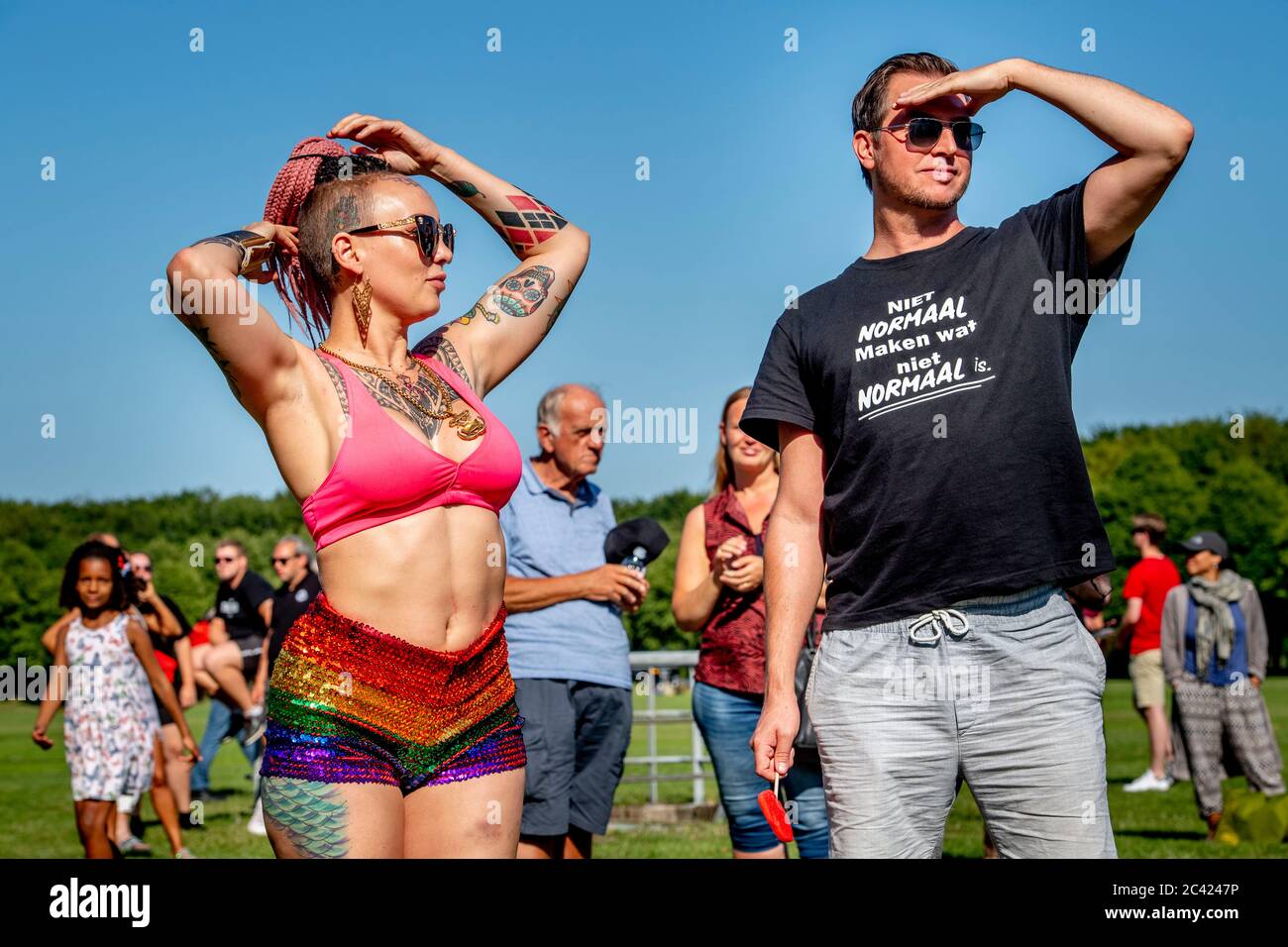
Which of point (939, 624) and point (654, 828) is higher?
point (939, 624)

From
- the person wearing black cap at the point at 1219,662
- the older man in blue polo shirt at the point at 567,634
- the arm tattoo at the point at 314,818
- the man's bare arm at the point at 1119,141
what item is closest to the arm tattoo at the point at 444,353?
the arm tattoo at the point at 314,818

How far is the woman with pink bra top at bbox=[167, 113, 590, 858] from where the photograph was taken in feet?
10.2

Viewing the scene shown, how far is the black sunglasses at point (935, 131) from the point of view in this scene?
132 inches

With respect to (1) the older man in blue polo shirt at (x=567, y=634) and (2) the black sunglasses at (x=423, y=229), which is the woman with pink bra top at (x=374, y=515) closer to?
(2) the black sunglasses at (x=423, y=229)

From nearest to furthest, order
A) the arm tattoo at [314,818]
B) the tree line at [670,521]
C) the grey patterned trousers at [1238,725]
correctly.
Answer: the arm tattoo at [314,818], the grey patterned trousers at [1238,725], the tree line at [670,521]

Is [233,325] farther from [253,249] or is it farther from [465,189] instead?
[465,189]

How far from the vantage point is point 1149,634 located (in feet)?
44.0

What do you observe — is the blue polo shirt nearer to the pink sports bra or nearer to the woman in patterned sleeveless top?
the woman in patterned sleeveless top

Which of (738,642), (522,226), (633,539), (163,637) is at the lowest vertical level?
(738,642)

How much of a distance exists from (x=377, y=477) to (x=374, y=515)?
0.10 metres

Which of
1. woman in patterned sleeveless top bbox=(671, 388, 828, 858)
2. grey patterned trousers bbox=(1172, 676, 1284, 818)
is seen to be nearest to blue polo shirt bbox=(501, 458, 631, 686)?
woman in patterned sleeveless top bbox=(671, 388, 828, 858)

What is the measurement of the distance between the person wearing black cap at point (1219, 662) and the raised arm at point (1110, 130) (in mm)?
9116

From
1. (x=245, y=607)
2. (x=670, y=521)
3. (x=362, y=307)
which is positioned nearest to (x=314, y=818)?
(x=362, y=307)

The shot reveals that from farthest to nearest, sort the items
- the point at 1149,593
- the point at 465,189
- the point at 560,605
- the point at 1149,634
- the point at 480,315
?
A: the point at 1149,634
the point at 1149,593
the point at 560,605
the point at 465,189
the point at 480,315
